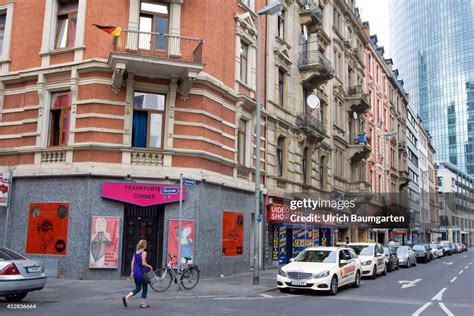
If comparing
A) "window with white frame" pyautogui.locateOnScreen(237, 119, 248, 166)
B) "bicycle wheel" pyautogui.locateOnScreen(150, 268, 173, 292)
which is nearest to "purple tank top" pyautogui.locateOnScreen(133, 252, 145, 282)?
"bicycle wheel" pyautogui.locateOnScreen(150, 268, 173, 292)

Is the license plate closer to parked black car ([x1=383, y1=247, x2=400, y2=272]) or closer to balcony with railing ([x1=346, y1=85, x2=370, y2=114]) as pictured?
parked black car ([x1=383, y1=247, x2=400, y2=272])

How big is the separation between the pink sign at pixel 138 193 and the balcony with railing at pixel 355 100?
24994 mm

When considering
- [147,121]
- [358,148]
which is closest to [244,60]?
[147,121]

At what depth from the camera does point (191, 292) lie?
15008 mm

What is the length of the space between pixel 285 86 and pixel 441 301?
16333 millimetres

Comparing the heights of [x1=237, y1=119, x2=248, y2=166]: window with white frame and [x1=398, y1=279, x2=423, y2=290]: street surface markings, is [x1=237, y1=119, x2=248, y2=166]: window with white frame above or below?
above

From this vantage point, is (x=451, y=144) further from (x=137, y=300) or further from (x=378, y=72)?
(x=137, y=300)

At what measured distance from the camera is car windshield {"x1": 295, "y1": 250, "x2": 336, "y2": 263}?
1674 centimetres

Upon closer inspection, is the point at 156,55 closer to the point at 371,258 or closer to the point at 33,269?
the point at 33,269

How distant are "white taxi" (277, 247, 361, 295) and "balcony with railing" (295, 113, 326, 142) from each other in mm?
11932

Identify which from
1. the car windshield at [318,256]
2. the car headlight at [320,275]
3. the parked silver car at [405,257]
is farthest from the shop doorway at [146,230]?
the parked silver car at [405,257]

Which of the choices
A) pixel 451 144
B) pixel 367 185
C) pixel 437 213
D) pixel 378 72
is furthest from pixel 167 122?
pixel 451 144

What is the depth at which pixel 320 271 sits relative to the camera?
50.5 feet

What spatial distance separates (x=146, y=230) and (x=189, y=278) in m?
3.66
